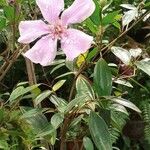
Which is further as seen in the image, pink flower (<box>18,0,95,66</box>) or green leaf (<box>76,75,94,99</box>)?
green leaf (<box>76,75,94,99</box>)

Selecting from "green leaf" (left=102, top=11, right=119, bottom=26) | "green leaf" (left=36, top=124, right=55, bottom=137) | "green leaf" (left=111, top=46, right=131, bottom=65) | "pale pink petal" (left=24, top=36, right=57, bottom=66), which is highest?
"green leaf" (left=102, top=11, right=119, bottom=26)

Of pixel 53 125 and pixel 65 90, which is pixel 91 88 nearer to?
pixel 53 125

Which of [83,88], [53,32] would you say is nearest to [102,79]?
[83,88]

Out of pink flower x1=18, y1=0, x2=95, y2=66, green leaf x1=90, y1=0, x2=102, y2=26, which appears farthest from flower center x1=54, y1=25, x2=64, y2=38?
green leaf x1=90, y1=0, x2=102, y2=26

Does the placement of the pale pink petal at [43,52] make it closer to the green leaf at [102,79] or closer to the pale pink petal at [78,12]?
the pale pink petal at [78,12]

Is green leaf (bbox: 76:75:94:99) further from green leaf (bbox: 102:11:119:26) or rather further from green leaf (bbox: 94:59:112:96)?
green leaf (bbox: 102:11:119:26)

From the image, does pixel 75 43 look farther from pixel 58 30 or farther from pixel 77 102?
pixel 77 102

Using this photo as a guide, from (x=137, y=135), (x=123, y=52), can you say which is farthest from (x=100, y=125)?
Answer: (x=137, y=135)
